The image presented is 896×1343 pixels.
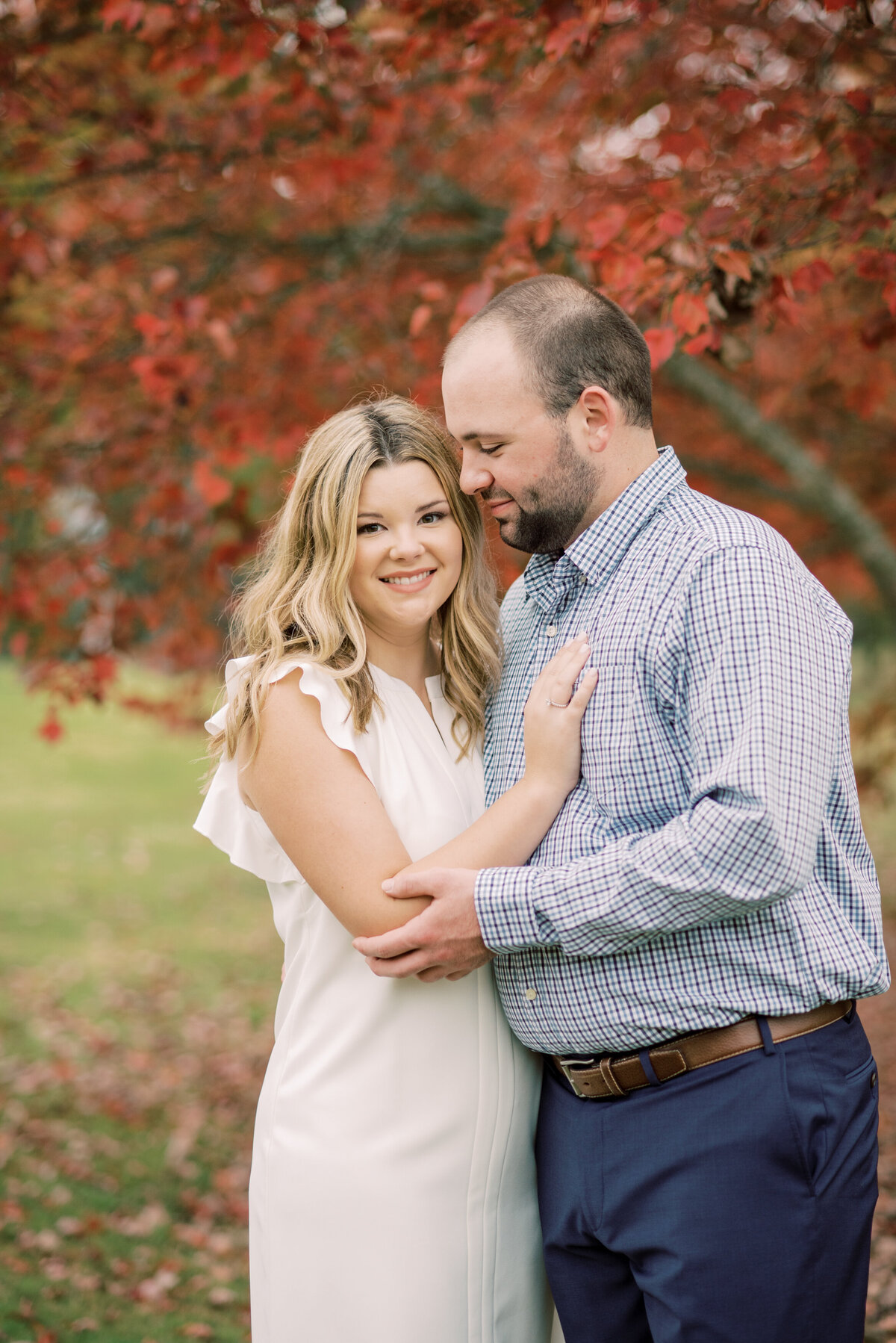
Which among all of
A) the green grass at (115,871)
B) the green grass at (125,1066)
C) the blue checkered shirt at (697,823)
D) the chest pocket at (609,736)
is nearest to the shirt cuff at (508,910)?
the blue checkered shirt at (697,823)

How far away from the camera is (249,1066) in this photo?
7281mm

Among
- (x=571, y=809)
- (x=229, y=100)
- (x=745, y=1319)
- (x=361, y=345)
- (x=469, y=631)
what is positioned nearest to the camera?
(x=745, y=1319)

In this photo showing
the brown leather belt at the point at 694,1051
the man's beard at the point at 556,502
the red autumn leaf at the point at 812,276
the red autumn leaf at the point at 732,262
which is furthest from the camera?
the red autumn leaf at the point at 812,276

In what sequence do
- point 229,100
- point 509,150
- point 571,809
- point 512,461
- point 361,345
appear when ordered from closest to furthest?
point 571,809, point 512,461, point 229,100, point 361,345, point 509,150

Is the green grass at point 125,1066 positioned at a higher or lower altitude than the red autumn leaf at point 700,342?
lower

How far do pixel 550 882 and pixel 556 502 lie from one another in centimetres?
82

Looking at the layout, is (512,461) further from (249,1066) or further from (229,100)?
(249,1066)

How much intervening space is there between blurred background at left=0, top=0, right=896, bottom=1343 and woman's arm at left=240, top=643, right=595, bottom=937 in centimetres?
27

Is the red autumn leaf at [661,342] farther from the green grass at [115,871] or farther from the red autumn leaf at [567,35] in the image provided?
the green grass at [115,871]

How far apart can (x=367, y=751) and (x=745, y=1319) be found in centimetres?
127

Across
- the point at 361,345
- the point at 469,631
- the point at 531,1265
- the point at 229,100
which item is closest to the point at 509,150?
the point at 361,345

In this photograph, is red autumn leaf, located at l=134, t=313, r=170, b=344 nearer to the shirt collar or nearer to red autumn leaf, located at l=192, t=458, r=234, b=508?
red autumn leaf, located at l=192, t=458, r=234, b=508

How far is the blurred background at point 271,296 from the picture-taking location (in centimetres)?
342

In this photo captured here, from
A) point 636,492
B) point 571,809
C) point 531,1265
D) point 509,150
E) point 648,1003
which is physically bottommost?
point 531,1265
